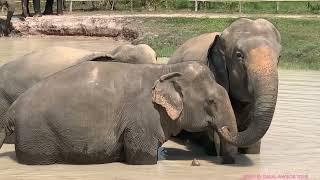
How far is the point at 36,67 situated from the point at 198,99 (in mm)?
2632

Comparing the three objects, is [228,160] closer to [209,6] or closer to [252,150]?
[252,150]

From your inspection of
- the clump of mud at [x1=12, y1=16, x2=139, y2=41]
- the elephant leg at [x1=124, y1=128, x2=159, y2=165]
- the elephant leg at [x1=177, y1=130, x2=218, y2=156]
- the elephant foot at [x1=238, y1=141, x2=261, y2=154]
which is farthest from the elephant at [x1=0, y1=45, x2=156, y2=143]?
the clump of mud at [x1=12, y1=16, x2=139, y2=41]

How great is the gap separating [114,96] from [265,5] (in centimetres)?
3061

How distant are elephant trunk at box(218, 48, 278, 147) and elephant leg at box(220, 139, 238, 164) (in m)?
0.28

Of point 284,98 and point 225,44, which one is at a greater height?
point 225,44

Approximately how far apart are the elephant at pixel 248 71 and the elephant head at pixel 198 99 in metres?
0.22

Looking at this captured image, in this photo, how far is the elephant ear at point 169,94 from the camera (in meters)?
8.02

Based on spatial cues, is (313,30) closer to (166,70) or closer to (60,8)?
(60,8)

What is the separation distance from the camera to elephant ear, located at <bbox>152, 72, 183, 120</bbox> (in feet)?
26.3

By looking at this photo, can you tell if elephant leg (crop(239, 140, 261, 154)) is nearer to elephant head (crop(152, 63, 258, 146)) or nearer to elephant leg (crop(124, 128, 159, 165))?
elephant head (crop(152, 63, 258, 146))

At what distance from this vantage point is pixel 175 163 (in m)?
8.62

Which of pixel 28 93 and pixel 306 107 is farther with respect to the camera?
pixel 306 107

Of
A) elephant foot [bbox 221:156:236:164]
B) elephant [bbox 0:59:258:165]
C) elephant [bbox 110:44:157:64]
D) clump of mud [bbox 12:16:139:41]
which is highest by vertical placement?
elephant [bbox 110:44:157:64]

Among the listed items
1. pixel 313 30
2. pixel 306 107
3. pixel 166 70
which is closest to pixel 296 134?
pixel 306 107
